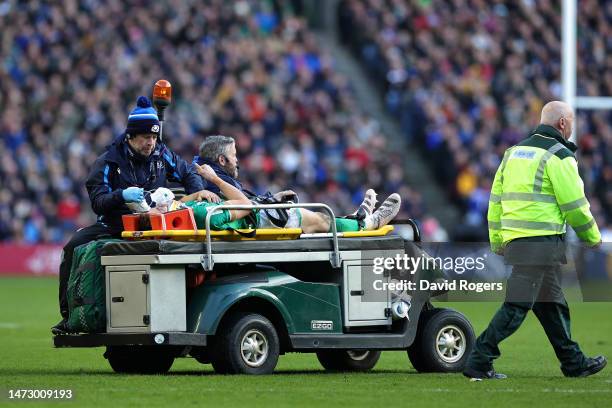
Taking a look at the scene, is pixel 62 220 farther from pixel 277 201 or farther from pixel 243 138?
pixel 277 201

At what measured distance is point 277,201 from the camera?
1343 centimetres

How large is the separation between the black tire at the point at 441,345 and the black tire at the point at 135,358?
2130mm

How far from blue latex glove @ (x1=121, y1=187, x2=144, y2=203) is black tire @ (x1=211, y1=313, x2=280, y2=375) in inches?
48.0

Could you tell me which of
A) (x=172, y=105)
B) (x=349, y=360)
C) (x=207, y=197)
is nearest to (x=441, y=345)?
(x=349, y=360)

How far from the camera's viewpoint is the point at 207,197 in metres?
13.2

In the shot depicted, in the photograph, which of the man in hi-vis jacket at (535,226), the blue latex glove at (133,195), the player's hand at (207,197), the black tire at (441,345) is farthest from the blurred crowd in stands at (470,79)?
the blue latex glove at (133,195)

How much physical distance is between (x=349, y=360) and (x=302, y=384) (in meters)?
1.91

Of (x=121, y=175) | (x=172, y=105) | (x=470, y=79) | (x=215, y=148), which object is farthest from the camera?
(x=470, y=79)

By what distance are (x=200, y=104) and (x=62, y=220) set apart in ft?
12.7

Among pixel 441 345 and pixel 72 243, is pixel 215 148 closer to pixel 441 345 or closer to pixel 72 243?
pixel 72 243

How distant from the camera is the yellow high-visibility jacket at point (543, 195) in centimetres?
1218

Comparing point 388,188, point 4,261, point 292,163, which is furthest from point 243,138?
point 4,261

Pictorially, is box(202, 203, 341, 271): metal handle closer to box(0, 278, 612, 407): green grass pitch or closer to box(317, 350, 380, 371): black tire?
box(0, 278, 612, 407): green grass pitch

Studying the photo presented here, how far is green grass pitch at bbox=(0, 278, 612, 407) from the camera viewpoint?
10945 mm
